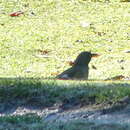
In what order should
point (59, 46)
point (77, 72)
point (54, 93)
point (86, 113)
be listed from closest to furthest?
point (86, 113), point (54, 93), point (77, 72), point (59, 46)

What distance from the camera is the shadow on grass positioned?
34.6ft

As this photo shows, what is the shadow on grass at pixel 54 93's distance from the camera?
415 inches

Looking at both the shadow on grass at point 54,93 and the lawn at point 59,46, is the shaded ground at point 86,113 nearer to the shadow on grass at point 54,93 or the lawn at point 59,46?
the shadow on grass at point 54,93

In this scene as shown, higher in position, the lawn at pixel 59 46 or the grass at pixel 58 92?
the grass at pixel 58 92

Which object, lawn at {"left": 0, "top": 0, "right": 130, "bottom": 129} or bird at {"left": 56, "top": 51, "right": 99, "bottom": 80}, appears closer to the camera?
lawn at {"left": 0, "top": 0, "right": 130, "bottom": 129}

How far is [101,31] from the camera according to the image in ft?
70.2

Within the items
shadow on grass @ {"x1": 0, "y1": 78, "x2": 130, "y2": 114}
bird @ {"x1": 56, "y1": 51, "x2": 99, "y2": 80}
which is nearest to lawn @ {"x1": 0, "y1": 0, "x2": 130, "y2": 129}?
shadow on grass @ {"x1": 0, "y1": 78, "x2": 130, "y2": 114}

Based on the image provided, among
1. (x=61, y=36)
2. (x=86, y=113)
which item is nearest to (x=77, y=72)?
(x=86, y=113)

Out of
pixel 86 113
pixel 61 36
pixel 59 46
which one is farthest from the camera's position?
pixel 61 36

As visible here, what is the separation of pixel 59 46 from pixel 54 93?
29.4ft

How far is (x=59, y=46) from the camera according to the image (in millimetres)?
Result: 19875

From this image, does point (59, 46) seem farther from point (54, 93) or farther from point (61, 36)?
point (54, 93)

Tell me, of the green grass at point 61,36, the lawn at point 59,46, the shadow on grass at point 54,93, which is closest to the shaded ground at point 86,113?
the shadow on grass at point 54,93

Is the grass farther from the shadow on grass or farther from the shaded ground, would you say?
the shaded ground
